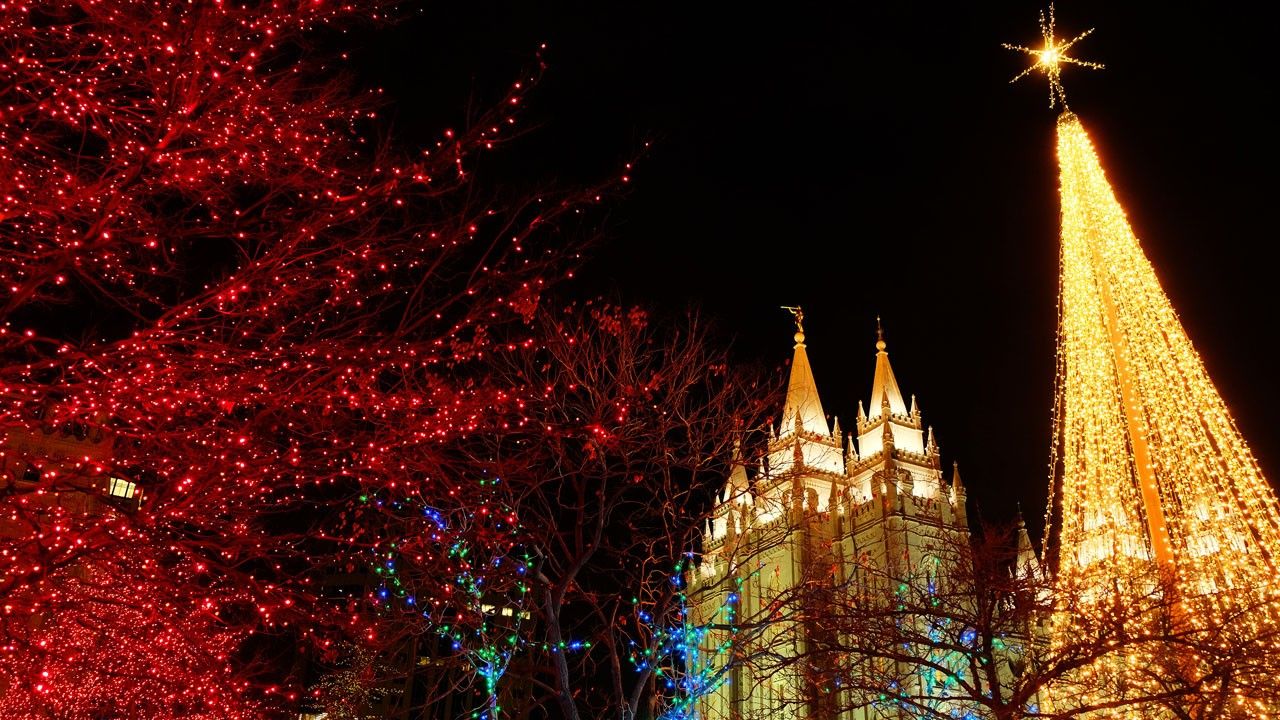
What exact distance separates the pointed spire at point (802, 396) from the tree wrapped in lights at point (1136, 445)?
75.8 feet

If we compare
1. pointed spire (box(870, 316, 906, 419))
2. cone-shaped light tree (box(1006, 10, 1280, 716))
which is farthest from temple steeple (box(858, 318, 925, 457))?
cone-shaped light tree (box(1006, 10, 1280, 716))

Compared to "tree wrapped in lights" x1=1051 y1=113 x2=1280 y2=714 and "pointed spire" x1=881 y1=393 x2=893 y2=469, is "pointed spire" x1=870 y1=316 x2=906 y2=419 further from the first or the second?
"tree wrapped in lights" x1=1051 y1=113 x2=1280 y2=714

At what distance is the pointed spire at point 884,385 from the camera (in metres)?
47.8

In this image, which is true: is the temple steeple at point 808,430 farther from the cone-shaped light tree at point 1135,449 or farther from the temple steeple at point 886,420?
the cone-shaped light tree at point 1135,449

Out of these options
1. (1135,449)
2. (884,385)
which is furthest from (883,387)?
(1135,449)

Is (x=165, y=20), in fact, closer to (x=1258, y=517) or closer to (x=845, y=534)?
(x=1258, y=517)

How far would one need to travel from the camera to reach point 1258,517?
1952cm

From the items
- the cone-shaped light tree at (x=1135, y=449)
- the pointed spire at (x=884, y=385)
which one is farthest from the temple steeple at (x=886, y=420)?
the cone-shaped light tree at (x=1135, y=449)

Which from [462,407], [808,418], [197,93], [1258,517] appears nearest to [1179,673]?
[1258,517]

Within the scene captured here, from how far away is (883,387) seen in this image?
4856 cm

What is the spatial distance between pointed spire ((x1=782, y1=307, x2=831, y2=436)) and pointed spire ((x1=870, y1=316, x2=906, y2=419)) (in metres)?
3.16

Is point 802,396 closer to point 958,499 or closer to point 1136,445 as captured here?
point 958,499

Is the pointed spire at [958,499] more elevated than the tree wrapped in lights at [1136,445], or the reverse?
the pointed spire at [958,499]

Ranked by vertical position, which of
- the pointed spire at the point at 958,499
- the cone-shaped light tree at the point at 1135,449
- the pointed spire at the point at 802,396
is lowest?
the cone-shaped light tree at the point at 1135,449
